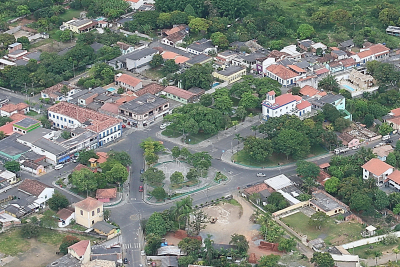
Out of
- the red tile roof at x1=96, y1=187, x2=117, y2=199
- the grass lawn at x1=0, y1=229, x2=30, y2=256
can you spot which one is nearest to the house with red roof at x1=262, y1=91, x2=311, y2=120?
the red tile roof at x1=96, y1=187, x2=117, y2=199

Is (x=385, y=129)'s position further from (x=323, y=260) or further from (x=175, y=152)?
(x=323, y=260)

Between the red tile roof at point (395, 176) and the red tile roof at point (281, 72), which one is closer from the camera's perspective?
the red tile roof at point (395, 176)

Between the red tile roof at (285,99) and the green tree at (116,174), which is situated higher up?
the red tile roof at (285,99)

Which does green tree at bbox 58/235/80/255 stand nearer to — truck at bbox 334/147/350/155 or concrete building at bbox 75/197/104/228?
concrete building at bbox 75/197/104/228

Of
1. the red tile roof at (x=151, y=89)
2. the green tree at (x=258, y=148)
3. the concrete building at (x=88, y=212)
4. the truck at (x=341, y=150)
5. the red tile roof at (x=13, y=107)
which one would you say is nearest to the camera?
the concrete building at (x=88, y=212)

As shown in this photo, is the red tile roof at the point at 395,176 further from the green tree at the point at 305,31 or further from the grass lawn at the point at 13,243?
the green tree at the point at 305,31

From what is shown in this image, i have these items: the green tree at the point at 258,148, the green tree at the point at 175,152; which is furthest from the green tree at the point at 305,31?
the green tree at the point at 175,152

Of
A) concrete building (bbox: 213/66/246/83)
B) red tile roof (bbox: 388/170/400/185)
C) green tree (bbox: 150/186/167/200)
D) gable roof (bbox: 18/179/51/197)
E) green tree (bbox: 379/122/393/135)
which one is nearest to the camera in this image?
green tree (bbox: 150/186/167/200)
